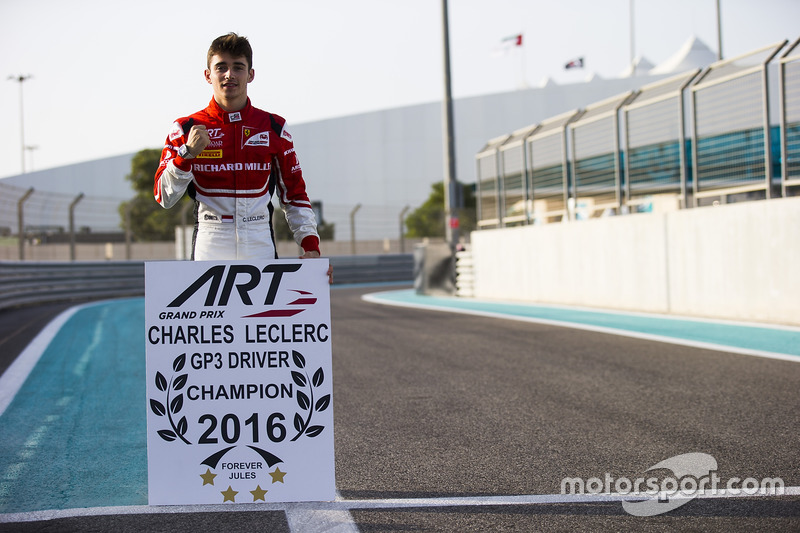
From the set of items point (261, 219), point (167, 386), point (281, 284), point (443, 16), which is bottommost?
point (167, 386)

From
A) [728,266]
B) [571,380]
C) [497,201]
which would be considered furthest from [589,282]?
[571,380]

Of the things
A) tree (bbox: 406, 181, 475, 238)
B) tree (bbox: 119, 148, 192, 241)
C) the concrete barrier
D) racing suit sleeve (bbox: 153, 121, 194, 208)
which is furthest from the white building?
racing suit sleeve (bbox: 153, 121, 194, 208)

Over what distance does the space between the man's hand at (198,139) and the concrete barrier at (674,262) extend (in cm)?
744

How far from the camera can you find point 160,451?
3.28 m

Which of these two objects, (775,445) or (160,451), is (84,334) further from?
(775,445)

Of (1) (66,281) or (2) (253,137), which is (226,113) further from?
(1) (66,281)

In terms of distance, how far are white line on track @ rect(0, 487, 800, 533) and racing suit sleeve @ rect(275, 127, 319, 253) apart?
1081 millimetres

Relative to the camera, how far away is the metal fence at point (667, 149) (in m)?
9.80

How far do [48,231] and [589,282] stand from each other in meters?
14.2

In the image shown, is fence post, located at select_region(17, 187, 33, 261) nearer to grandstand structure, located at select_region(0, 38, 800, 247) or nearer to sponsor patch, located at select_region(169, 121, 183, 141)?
grandstand structure, located at select_region(0, 38, 800, 247)

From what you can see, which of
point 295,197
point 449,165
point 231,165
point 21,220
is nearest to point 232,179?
point 231,165

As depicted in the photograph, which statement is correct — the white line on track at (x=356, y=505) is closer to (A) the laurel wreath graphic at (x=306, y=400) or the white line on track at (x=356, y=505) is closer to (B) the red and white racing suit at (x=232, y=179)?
(A) the laurel wreath graphic at (x=306, y=400)

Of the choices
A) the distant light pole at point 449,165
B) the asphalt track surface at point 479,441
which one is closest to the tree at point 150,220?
the distant light pole at point 449,165

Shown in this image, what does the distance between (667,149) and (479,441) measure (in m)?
8.95
